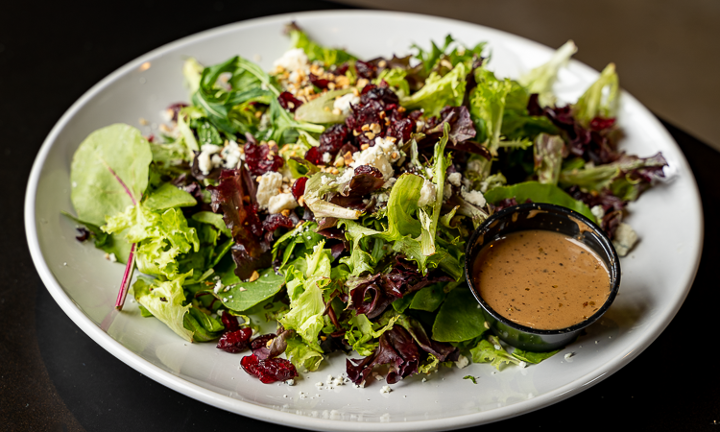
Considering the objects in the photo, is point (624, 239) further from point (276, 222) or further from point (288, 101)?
point (288, 101)

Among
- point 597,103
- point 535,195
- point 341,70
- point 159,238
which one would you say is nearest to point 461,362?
point 535,195

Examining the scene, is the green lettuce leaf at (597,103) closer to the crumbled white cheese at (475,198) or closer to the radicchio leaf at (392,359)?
the crumbled white cheese at (475,198)

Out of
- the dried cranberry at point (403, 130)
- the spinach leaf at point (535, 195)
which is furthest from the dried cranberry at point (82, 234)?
the spinach leaf at point (535, 195)

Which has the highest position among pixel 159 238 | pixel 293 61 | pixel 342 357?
pixel 293 61

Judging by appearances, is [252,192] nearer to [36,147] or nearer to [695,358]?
[36,147]

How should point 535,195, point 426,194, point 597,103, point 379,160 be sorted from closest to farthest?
point 426,194 → point 379,160 → point 535,195 → point 597,103

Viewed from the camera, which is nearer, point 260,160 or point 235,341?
point 235,341

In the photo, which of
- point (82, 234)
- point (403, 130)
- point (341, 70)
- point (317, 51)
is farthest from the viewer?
point (317, 51)
